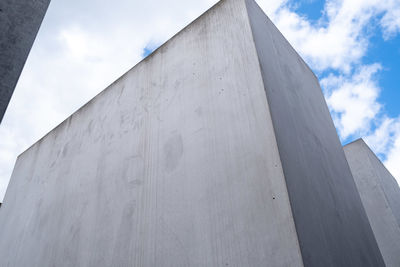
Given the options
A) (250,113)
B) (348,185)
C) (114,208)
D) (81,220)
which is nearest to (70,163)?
(81,220)

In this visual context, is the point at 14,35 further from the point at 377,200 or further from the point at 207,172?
the point at 377,200

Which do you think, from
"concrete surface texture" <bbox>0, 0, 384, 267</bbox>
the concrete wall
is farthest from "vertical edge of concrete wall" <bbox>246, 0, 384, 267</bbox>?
the concrete wall

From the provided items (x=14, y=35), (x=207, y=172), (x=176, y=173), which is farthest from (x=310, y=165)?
(x=14, y=35)

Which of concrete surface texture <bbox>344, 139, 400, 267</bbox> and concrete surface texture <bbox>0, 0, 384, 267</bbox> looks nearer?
concrete surface texture <bbox>0, 0, 384, 267</bbox>

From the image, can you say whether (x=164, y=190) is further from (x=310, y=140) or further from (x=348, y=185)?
(x=348, y=185)

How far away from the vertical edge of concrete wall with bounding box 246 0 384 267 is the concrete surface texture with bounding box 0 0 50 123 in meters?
1.59

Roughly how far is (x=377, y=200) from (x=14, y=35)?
655 cm

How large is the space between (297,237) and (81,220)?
2.52 metres

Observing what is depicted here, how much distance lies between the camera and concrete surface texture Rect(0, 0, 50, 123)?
957 millimetres

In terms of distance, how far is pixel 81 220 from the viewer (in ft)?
10.9

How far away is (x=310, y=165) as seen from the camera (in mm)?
2445

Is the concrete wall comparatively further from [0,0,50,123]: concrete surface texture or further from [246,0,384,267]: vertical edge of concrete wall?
[0,0,50,123]: concrete surface texture

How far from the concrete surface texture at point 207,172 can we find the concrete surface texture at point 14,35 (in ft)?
5.10

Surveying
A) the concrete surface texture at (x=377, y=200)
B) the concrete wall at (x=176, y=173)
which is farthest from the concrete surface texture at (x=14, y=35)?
the concrete surface texture at (x=377, y=200)
